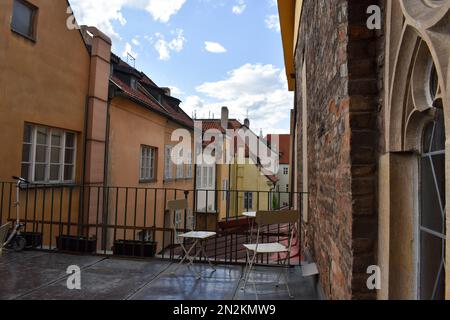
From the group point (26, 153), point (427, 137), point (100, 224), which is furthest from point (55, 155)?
point (427, 137)

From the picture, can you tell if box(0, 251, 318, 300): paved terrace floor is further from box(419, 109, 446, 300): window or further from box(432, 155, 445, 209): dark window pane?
box(432, 155, 445, 209): dark window pane

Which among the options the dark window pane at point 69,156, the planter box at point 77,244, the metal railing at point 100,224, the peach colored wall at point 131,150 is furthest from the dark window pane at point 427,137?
the dark window pane at point 69,156

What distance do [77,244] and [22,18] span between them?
195 inches

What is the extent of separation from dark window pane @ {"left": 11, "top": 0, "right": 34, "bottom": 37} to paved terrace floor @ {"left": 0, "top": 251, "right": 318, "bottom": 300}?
4.64 m

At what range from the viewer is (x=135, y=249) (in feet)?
20.0

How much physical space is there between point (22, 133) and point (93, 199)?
2.90 metres

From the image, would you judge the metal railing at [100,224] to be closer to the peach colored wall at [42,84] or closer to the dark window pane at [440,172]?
the peach colored wall at [42,84]

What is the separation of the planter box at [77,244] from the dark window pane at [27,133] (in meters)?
2.66

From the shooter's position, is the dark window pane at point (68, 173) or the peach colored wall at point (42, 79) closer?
the peach colored wall at point (42, 79)

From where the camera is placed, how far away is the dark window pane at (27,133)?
25.3ft

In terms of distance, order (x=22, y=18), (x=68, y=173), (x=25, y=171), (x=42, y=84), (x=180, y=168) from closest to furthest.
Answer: (x=22, y=18) < (x=25, y=171) < (x=42, y=84) < (x=68, y=173) < (x=180, y=168)

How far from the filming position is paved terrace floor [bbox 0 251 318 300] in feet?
14.0

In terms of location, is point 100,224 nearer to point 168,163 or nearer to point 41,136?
point 41,136
